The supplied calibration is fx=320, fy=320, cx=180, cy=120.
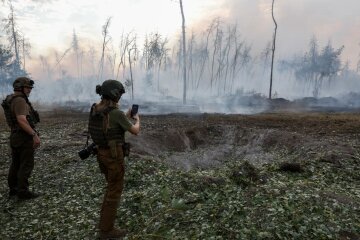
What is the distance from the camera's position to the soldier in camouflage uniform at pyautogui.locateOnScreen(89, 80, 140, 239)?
600 cm

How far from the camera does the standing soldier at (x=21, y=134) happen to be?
8148 millimetres

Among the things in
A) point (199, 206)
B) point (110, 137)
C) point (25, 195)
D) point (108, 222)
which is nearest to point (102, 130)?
point (110, 137)

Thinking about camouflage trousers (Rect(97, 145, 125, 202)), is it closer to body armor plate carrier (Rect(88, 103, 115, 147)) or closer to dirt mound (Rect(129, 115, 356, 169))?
body armor plate carrier (Rect(88, 103, 115, 147))

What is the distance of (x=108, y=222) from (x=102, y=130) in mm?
1813

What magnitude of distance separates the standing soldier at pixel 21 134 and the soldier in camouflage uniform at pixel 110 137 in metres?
2.99

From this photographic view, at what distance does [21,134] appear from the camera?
842 centimetres

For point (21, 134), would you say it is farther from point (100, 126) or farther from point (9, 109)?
point (100, 126)

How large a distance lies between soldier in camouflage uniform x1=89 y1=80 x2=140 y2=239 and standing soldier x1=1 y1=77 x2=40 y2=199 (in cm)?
299

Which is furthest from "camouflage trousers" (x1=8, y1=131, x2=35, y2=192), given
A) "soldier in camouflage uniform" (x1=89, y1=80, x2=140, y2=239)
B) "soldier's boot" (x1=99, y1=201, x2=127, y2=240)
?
"soldier's boot" (x1=99, y1=201, x2=127, y2=240)

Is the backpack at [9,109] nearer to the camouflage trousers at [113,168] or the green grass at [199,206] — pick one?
the green grass at [199,206]

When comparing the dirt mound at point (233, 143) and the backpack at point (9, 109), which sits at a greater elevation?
the backpack at point (9, 109)

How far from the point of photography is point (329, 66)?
264 feet

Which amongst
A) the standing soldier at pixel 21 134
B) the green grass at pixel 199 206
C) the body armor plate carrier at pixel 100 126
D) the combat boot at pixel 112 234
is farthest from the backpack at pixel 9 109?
the combat boot at pixel 112 234

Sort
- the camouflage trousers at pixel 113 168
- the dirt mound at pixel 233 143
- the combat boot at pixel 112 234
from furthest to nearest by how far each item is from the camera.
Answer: the dirt mound at pixel 233 143
the combat boot at pixel 112 234
the camouflage trousers at pixel 113 168
